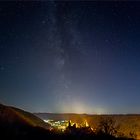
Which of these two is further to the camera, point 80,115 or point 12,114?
point 80,115

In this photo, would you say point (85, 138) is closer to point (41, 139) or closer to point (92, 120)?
point (41, 139)

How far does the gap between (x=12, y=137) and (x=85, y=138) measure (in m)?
10.1

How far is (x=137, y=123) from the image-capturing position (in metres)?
95.4

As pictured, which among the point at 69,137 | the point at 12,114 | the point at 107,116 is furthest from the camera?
the point at 107,116

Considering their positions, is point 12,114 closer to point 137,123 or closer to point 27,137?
point 27,137

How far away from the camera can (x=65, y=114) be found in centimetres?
14450

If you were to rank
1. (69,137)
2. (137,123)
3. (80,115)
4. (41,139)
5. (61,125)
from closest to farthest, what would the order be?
(41,139) < (69,137) < (61,125) < (137,123) < (80,115)

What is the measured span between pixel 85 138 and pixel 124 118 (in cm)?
7120

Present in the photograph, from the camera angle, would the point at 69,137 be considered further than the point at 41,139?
Yes

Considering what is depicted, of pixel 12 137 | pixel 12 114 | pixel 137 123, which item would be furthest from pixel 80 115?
pixel 12 137

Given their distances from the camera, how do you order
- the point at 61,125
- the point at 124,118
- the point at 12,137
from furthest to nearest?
the point at 124,118
the point at 61,125
the point at 12,137

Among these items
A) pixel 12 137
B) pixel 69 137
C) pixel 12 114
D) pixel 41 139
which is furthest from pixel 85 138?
pixel 12 114

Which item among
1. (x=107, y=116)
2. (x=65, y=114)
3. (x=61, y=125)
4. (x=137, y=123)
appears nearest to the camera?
(x=61, y=125)

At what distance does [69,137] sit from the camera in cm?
3569
